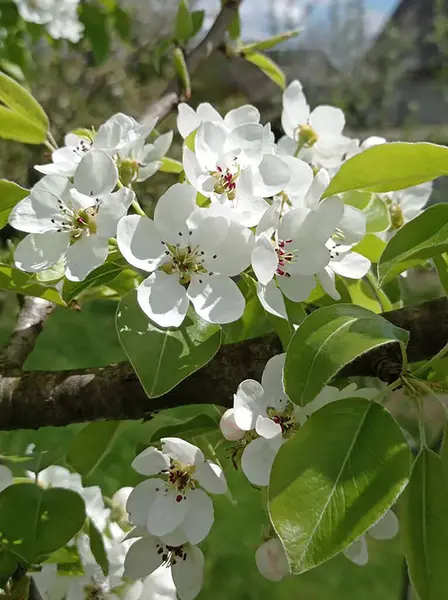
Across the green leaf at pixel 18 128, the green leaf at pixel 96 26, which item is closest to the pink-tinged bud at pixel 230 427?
the green leaf at pixel 18 128

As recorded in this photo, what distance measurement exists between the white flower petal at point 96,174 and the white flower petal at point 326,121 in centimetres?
22

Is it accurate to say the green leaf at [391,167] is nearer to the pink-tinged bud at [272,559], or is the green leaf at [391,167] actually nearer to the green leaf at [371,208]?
the green leaf at [371,208]

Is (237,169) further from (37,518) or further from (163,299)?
(37,518)

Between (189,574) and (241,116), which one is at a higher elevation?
(241,116)

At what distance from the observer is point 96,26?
3.67ft

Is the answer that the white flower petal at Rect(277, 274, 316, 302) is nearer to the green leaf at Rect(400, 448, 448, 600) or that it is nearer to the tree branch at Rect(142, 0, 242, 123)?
the green leaf at Rect(400, 448, 448, 600)

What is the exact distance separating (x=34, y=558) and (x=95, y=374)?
0.12m

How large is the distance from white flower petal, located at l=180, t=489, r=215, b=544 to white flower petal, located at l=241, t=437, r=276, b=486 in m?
0.07

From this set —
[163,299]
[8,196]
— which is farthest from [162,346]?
[8,196]

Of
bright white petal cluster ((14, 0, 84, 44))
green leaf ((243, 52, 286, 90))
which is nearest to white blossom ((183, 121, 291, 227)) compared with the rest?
green leaf ((243, 52, 286, 90))

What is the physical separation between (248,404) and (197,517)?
85mm

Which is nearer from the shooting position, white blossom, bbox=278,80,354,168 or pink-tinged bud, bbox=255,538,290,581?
pink-tinged bud, bbox=255,538,290,581

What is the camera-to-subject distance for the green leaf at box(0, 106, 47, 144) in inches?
16.5

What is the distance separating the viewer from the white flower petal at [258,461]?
0.31 m
